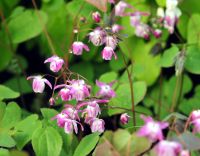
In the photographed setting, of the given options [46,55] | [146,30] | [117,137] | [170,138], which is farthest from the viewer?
[46,55]

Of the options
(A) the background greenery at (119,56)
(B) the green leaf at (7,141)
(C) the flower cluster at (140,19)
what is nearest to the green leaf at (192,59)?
(A) the background greenery at (119,56)

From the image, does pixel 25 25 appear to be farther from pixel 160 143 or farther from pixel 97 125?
pixel 160 143

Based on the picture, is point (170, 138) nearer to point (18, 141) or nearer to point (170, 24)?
point (18, 141)

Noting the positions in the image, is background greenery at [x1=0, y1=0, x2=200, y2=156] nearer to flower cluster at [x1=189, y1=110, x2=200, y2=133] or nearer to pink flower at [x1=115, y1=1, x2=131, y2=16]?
pink flower at [x1=115, y1=1, x2=131, y2=16]

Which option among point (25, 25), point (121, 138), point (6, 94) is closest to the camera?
point (121, 138)

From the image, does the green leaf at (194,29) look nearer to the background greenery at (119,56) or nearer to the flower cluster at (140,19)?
the background greenery at (119,56)

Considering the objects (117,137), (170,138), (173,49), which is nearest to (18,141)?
(117,137)

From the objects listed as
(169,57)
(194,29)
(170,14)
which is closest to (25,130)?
(169,57)
